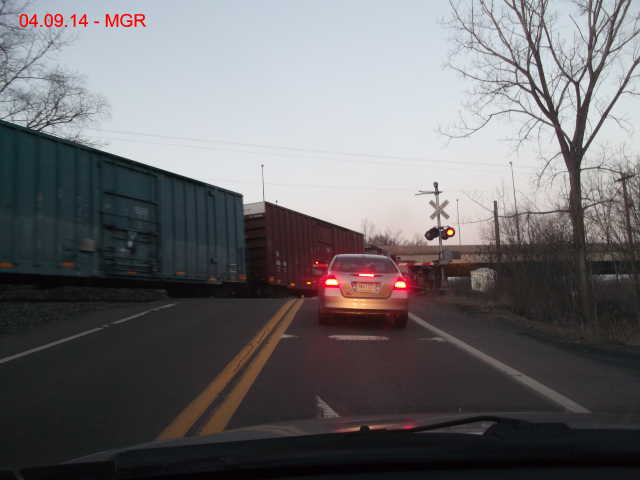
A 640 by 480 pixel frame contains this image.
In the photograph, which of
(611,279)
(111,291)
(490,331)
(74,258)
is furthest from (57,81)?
(611,279)

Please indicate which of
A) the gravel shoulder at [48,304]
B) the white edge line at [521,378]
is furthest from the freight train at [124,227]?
the white edge line at [521,378]

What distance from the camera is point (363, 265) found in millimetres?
11969

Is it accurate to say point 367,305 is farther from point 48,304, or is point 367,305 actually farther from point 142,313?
point 48,304

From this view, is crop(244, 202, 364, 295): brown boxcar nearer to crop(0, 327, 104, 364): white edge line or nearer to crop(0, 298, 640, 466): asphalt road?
crop(0, 327, 104, 364): white edge line

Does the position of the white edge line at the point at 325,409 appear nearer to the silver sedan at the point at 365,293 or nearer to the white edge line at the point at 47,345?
the white edge line at the point at 47,345

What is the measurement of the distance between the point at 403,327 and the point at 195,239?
→ 33.0 ft

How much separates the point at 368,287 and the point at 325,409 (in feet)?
20.2

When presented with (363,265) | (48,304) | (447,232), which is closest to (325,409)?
(363,265)

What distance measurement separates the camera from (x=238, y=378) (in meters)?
6.91

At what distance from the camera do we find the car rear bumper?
11492 millimetres

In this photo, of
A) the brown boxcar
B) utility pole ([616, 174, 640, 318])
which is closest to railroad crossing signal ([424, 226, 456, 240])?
the brown boxcar

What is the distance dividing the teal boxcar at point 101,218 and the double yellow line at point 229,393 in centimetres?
652

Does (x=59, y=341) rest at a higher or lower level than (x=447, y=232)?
lower

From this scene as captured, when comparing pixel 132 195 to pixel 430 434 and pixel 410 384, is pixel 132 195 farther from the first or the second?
pixel 430 434
